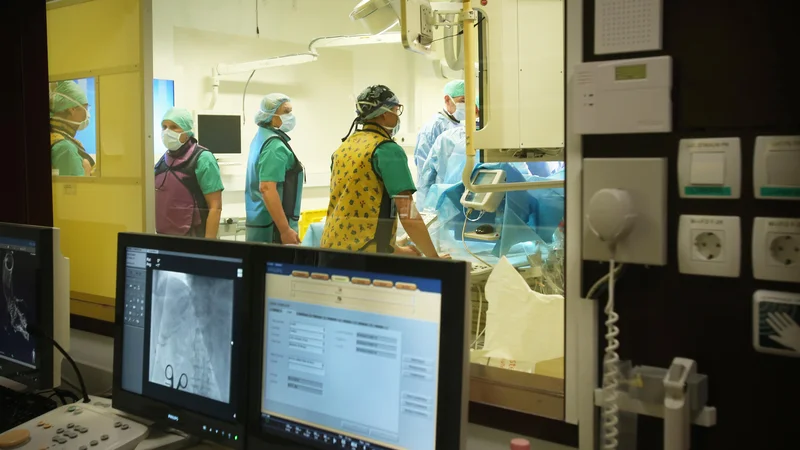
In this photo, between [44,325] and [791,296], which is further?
[44,325]

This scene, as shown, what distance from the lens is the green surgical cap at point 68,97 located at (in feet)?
6.84

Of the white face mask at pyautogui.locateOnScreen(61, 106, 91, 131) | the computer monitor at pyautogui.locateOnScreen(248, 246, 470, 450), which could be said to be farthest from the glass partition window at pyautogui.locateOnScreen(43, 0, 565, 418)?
the computer monitor at pyautogui.locateOnScreen(248, 246, 470, 450)

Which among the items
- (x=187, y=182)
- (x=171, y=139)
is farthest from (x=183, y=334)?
(x=171, y=139)

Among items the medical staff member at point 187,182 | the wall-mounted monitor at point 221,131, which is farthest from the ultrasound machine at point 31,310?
the wall-mounted monitor at point 221,131

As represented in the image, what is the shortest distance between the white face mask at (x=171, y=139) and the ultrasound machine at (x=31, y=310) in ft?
5.59

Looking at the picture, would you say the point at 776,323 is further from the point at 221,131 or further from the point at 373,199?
the point at 221,131

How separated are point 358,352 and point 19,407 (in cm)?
91

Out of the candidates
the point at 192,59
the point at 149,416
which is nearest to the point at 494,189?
the point at 149,416

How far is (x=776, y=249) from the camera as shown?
0.82 m

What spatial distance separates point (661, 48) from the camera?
0.89m

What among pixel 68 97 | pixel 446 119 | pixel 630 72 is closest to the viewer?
pixel 630 72

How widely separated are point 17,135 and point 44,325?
2.45 feet

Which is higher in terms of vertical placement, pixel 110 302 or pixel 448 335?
pixel 448 335

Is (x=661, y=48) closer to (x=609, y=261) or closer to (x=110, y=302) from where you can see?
(x=609, y=261)
